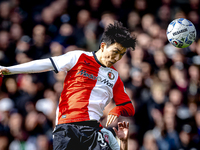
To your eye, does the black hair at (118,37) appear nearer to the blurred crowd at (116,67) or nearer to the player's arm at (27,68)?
the player's arm at (27,68)

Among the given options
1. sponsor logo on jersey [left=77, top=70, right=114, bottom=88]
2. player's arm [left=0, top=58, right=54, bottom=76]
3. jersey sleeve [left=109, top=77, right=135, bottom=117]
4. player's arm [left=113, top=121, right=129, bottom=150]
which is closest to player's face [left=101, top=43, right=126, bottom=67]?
sponsor logo on jersey [left=77, top=70, right=114, bottom=88]

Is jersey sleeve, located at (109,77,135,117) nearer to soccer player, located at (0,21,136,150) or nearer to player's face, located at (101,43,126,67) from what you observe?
soccer player, located at (0,21,136,150)

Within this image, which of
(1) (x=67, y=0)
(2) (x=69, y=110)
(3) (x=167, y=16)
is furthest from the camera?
(3) (x=167, y=16)

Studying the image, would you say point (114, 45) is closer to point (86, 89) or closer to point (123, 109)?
point (86, 89)

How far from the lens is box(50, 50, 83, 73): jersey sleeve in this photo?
3.48 meters

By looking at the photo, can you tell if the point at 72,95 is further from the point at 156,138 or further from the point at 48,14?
the point at 48,14

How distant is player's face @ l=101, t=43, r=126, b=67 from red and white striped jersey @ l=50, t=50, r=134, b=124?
0.35ft

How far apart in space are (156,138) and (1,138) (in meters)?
3.55

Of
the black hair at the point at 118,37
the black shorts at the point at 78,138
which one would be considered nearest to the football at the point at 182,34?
the black hair at the point at 118,37

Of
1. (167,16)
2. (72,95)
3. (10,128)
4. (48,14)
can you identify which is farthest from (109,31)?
(167,16)

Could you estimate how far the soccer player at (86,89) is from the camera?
131 inches

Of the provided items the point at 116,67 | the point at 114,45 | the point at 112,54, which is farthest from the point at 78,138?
the point at 116,67

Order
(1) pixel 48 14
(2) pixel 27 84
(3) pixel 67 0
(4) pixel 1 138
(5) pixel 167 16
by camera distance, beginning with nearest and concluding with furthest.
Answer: (4) pixel 1 138 < (2) pixel 27 84 < (1) pixel 48 14 < (3) pixel 67 0 < (5) pixel 167 16

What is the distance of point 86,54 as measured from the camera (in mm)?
3748
